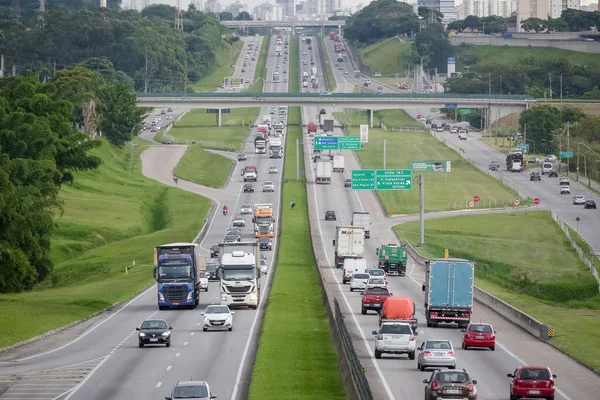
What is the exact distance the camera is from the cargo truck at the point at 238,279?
68125 mm

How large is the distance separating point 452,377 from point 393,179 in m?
85.8

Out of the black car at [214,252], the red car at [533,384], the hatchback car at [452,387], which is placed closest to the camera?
the hatchback car at [452,387]

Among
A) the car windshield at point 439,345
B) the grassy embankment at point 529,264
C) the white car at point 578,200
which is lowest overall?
the grassy embankment at point 529,264

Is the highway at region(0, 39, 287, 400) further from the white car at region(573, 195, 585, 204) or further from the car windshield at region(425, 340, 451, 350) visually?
the white car at region(573, 195, 585, 204)

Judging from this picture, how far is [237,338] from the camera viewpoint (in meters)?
57.2

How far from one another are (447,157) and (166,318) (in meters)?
126

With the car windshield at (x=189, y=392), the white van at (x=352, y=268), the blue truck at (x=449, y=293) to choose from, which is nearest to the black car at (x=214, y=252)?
the white van at (x=352, y=268)

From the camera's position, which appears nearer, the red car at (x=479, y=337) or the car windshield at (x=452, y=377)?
the car windshield at (x=452, y=377)

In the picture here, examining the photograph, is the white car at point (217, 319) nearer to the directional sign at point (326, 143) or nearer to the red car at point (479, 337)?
the red car at point (479, 337)

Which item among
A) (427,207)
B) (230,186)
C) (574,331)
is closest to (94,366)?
(574,331)

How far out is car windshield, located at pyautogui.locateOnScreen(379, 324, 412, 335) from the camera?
50.6 meters

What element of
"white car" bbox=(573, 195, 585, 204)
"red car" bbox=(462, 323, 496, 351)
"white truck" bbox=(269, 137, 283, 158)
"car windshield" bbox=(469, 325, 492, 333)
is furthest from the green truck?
"white truck" bbox=(269, 137, 283, 158)

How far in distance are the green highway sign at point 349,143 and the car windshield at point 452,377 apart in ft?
375

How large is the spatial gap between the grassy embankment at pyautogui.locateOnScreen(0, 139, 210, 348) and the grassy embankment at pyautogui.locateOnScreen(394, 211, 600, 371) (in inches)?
901
